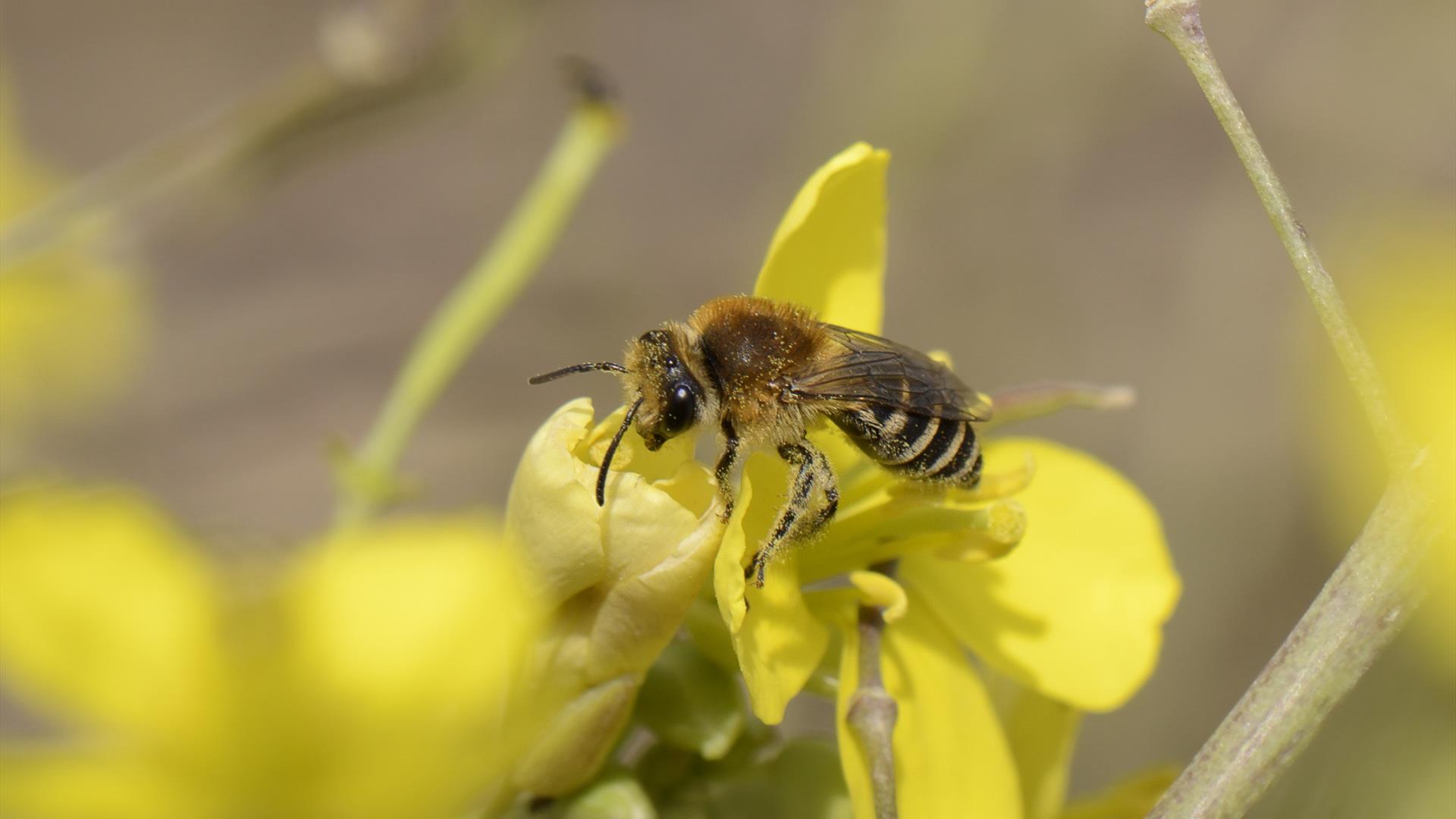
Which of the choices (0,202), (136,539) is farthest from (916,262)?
(136,539)

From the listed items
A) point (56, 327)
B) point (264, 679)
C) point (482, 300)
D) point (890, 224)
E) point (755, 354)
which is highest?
point (56, 327)

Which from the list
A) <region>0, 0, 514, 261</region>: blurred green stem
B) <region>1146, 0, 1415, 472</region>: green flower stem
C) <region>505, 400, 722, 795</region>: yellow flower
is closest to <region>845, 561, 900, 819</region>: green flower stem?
<region>505, 400, 722, 795</region>: yellow flower

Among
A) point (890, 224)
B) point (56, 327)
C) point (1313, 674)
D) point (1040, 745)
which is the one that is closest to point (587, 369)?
point (1040, 745)

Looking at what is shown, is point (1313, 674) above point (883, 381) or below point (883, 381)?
below

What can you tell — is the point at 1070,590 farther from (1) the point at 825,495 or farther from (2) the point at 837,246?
(2) the point at 837,246

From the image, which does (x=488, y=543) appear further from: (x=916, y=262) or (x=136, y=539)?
(x=916, y=262)
